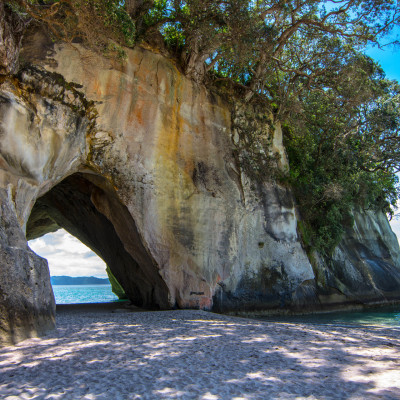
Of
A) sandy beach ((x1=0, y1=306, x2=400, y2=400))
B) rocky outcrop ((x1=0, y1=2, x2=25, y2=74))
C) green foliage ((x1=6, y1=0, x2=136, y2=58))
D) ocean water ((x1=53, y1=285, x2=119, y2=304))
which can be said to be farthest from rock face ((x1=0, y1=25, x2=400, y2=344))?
ocean water ((x1=53, y1=285, x2=119, y2=304))

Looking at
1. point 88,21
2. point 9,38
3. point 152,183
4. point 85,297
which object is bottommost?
point 85,297

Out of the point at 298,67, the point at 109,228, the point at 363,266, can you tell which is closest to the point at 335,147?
the point at 298,67

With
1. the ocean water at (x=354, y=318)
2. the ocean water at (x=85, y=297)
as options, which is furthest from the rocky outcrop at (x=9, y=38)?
the ocean water at (x=85, y=297)

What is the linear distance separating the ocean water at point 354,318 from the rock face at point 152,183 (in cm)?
88

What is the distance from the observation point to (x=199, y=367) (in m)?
4.15

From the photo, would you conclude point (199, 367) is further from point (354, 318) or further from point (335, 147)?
point (335, 147)

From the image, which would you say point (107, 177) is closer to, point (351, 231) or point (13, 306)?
point (13, 306)

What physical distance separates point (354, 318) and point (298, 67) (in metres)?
11.2

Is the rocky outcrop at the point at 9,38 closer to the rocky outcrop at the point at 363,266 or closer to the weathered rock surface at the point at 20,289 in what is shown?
the weathered rock surface at the point at 20,289

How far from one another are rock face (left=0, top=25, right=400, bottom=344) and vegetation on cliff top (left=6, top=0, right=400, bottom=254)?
43.4 inches

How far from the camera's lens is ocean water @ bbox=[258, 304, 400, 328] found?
1166 cm

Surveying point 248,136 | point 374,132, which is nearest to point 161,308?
point 248,136

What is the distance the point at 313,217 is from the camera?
16.9m

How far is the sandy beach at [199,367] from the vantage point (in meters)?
3.34
